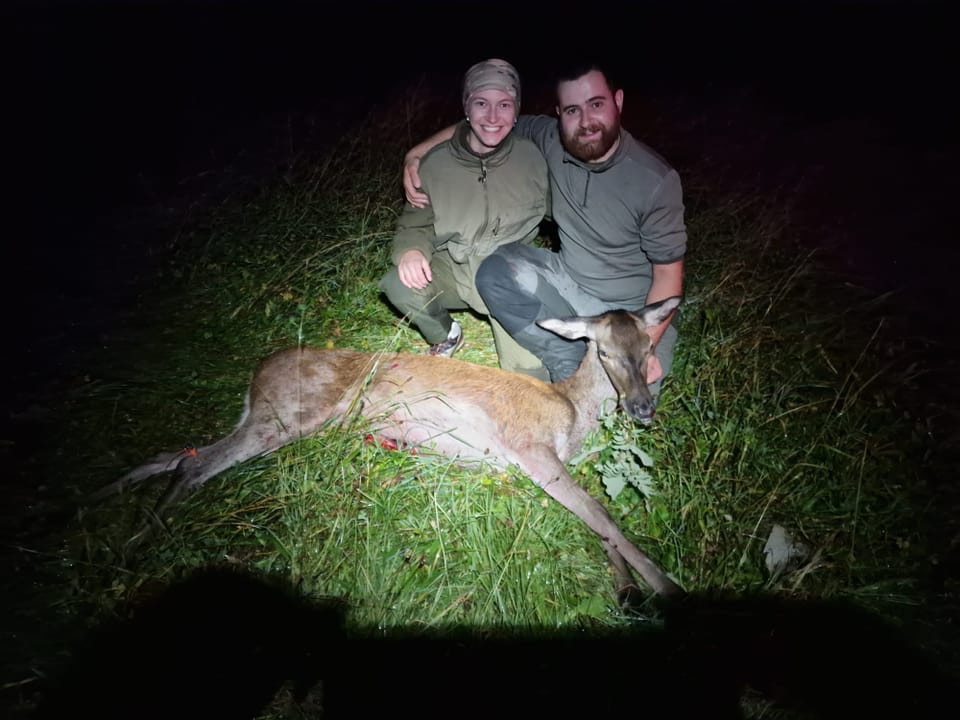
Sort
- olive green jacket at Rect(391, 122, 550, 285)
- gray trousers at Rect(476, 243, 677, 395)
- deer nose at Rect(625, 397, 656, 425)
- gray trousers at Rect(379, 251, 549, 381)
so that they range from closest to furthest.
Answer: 1. deer nose at Rect(625, 397, 656, 425)
2. olive green jacket at Rect(391, 122, 550, 285)
3. gray trousers at Rect(476, 243, 677, 395)
4. gray trousers at Rect(379, 251, 549, 381)

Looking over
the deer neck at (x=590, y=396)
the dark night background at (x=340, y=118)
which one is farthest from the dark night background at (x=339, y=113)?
the deer neck at (x=590, y=396)

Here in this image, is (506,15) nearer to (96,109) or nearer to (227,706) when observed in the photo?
(96,109)

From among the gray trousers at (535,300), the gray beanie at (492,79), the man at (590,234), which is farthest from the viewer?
the gray trousers at (535,300)

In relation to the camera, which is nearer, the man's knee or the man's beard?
the man's beard

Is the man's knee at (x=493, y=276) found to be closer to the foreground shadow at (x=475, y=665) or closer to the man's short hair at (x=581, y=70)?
the man's short hair at (x=581, y=70)

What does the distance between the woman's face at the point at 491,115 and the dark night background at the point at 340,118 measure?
56 centimetres

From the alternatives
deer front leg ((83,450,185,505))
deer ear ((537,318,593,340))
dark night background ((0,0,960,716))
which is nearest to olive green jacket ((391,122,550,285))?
dark night background ((0,0,960,716))

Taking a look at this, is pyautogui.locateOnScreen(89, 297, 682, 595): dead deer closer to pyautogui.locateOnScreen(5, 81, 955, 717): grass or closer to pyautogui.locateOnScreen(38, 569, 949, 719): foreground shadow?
pyautogui.locateOnScreen(5, 81, 955, 717): grass

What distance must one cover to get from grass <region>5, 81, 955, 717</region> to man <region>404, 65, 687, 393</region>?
27.8 inches

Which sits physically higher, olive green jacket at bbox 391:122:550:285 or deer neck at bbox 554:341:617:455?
olive green jacket at bbox 391:122:550:285

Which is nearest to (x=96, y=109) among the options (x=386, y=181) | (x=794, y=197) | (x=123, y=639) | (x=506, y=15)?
(x=386, y=181)

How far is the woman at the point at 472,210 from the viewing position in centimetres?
410

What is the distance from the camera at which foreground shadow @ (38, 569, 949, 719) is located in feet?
7.84

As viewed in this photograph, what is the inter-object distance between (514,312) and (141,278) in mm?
3763
